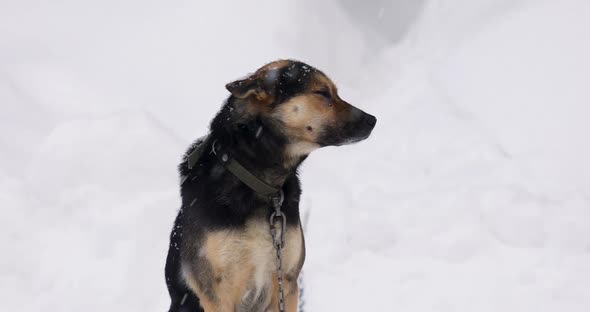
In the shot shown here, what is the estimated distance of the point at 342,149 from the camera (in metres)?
8.62

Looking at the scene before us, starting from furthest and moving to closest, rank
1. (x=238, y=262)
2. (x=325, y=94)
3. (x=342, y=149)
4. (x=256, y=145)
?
1. (x=342, y=149)
2. (x=325, y=94)
3. (x=256, y=145)
4. (x=238, y=262)

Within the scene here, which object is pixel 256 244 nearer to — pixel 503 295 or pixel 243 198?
pixel 243 198

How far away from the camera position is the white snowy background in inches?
211

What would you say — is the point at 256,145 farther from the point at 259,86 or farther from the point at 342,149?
the point at 342,149

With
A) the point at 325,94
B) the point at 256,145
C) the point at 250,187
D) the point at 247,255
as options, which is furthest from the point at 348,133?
the point at 247,255

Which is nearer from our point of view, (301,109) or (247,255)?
(247,255)

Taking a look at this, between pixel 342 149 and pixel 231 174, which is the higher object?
pixel 342 149

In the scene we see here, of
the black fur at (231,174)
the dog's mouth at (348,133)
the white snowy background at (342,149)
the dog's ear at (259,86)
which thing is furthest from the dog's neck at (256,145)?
the white snowy background at (342,149)

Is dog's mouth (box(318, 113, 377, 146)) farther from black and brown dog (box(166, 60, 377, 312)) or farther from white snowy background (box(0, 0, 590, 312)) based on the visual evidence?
white snowy background (box(0, 0, 590, 312))

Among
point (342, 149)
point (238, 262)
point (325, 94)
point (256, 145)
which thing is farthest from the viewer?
point (342, 149)

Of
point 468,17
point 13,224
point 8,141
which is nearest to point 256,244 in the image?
point 13,224

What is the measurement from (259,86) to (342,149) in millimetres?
5504

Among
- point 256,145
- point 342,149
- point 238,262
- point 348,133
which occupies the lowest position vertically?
point 238,262

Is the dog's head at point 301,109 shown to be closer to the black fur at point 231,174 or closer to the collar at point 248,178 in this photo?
the black fur at point 231,174
